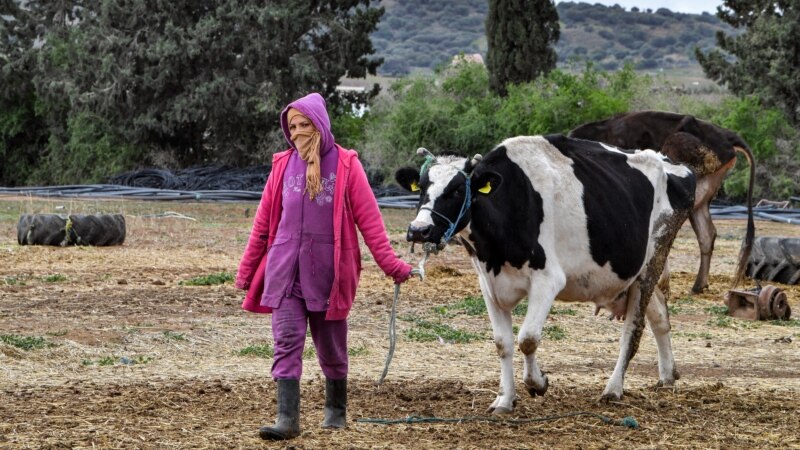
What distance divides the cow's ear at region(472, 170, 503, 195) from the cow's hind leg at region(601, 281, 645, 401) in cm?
165

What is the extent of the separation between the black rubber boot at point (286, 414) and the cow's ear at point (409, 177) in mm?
1741

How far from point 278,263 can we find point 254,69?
98.9 ft

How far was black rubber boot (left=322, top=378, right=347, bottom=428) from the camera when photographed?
24.9 feet

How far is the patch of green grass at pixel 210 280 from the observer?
50.2ft

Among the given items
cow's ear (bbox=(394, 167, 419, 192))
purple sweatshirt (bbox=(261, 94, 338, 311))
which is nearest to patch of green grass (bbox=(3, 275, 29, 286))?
cow's ear (bbox=(394, 167, 419, 192))

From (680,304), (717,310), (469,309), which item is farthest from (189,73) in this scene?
(717,310)

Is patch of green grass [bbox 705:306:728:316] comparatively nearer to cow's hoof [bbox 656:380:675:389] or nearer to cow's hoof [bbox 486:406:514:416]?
cow's hoof [bbox 656:380:675:389]

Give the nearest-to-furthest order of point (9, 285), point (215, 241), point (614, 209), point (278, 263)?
point (278, 263) → point (614, 209) → point (9, 285) → point (215, 241)

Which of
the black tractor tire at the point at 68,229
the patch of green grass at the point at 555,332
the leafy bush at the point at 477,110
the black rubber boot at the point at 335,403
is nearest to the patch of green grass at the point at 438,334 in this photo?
the patch of green grass at the point at 555,332

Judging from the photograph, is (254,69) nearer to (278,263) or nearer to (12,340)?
(12,340)

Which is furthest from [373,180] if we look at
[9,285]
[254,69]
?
[9,285]

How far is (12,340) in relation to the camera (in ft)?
34.7

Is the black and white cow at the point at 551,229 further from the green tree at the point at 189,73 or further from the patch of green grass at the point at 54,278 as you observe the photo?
the green tree at the point at 189,73

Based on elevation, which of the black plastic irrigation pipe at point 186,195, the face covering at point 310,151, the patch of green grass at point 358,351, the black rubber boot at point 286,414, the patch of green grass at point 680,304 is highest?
the face covering at point 310,151
